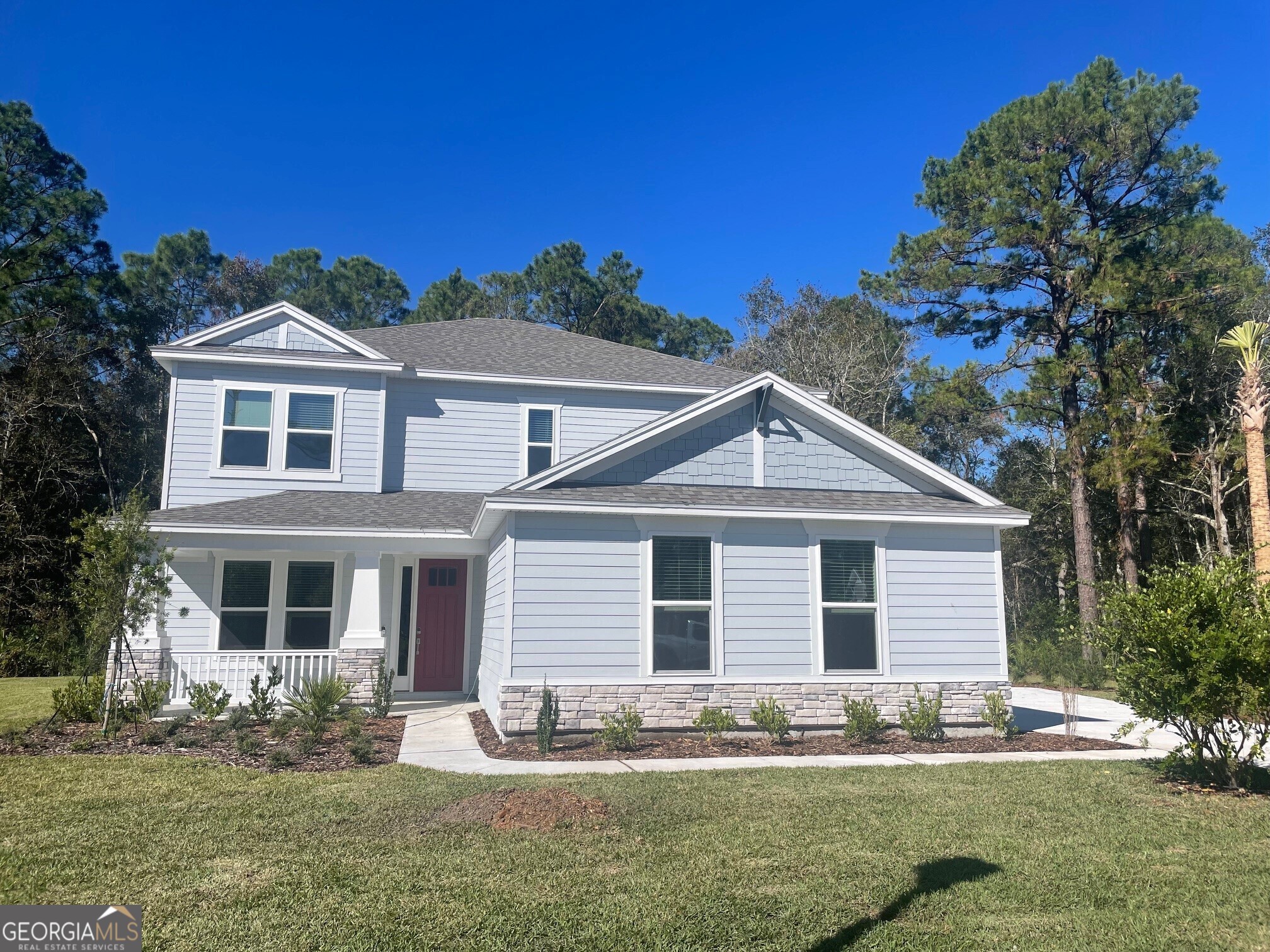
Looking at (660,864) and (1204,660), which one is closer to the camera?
(660,864)

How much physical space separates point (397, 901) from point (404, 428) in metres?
12.2

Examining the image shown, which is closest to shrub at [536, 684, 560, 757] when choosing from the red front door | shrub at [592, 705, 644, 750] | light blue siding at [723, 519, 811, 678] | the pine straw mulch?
shrub at [592, 705, 644, 750]

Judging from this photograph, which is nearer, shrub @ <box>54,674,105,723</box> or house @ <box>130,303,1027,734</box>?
house @ <box>130,303,1027,734</box>

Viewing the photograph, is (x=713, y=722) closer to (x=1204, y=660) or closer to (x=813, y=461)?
(x=813, y=461)

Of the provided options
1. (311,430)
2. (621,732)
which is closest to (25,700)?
Answer: (311,430)

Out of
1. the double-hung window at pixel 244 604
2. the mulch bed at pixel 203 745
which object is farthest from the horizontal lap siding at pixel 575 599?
the double-hung window at pixel 244 604

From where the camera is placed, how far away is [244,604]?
14.2m

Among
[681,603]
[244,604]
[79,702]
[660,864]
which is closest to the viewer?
[660,864]

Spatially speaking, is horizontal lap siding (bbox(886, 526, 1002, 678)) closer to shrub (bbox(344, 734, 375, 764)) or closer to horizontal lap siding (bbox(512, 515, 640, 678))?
horizontal lap siding (bbox(512, 515, 640, 678))

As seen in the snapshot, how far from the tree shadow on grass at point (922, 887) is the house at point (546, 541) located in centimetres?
544

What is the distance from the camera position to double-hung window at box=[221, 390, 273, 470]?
49.5 feet

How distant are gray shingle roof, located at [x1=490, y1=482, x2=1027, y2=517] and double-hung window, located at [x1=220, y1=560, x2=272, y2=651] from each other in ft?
19.4

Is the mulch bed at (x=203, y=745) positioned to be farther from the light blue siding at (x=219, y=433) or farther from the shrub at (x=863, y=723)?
the shrub at (x=863, y=723)

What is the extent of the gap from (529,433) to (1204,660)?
1191 cm
